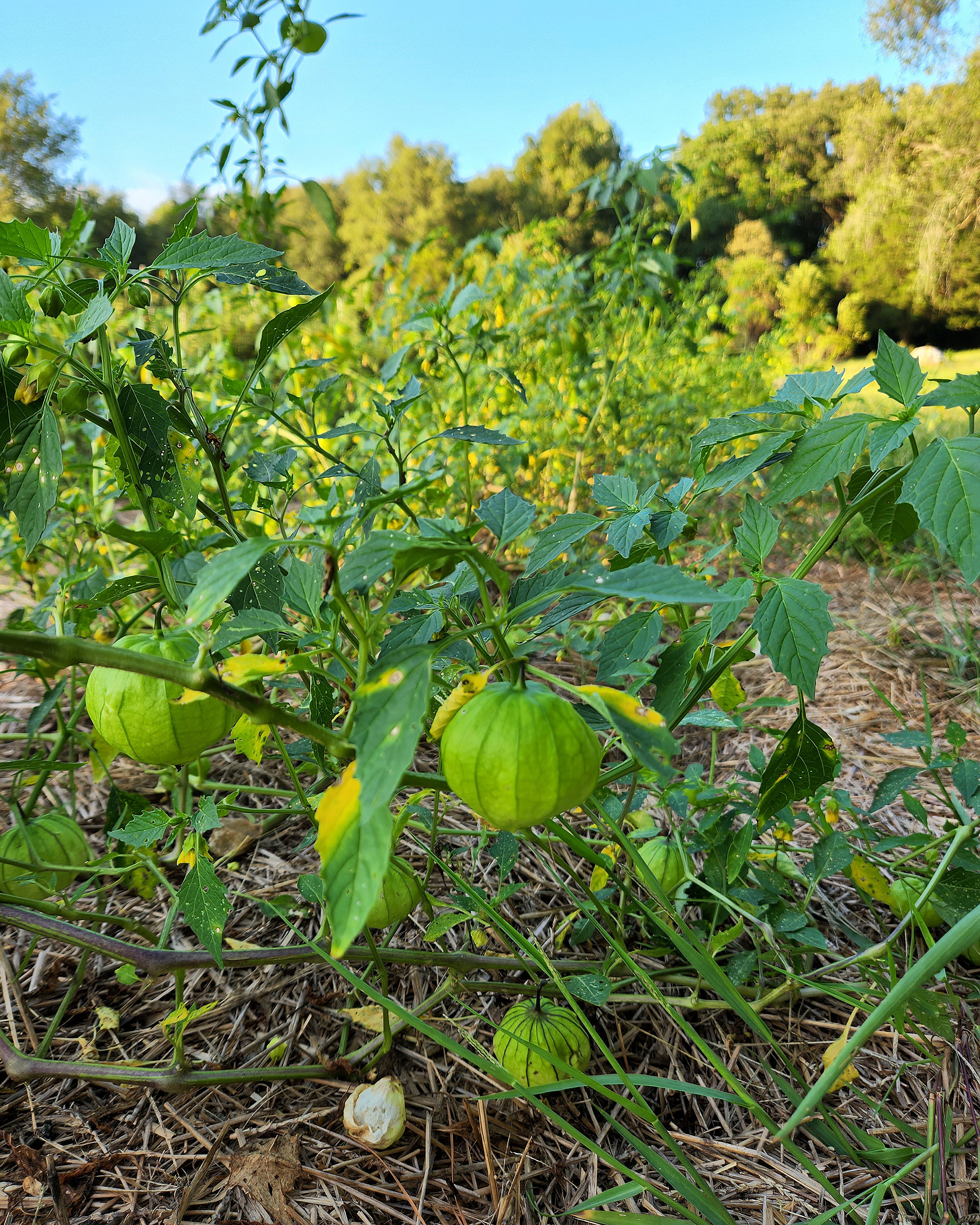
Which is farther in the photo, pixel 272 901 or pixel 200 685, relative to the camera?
pixel 272 901

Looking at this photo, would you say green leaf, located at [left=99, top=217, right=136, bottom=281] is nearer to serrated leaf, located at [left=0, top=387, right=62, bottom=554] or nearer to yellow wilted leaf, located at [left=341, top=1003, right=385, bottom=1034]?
serrated leaf, located at [left=0, top=387, right=62, bottom=554]

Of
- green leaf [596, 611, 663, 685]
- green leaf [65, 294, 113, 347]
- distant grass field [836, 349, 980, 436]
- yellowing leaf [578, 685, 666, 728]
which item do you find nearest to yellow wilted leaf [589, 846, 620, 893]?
green leaf [596, 611, 663, 685]

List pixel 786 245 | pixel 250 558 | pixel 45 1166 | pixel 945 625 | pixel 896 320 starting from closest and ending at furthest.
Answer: pixel 250 558 < pixel 45 1166 < pixel 945 625 < pixel 786 245 < pixel 896 320

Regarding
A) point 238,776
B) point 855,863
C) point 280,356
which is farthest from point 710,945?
point 280,356

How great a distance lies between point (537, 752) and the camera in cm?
37

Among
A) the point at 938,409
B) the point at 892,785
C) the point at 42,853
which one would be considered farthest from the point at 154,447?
the point at 938,409

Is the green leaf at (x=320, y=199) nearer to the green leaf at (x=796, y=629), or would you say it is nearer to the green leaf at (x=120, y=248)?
the green leaf at (x=120, y=248)

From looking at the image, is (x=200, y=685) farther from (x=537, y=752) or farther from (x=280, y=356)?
(x=280, y=356)

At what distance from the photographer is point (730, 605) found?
1.70ft

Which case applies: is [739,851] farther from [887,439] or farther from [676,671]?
[887,439]

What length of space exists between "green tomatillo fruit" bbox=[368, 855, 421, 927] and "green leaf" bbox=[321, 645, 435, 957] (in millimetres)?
345

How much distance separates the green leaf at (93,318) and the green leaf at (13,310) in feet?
0.31

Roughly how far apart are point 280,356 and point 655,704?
1.57m

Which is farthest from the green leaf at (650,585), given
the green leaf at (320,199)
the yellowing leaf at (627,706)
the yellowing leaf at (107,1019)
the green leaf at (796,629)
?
the green leaf at (320,199)
